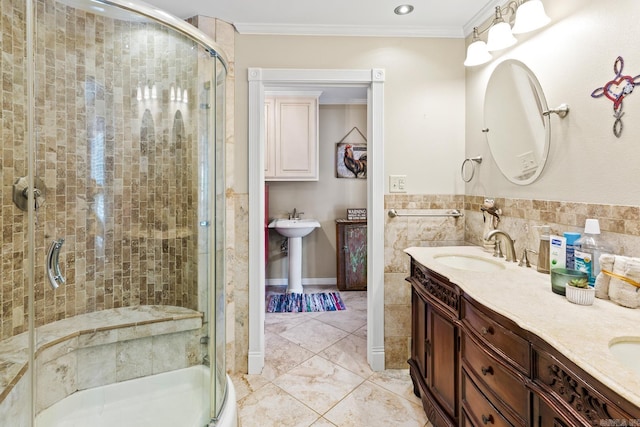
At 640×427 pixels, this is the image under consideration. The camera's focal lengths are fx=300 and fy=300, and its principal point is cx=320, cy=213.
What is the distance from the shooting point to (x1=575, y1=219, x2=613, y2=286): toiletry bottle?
1144 mm

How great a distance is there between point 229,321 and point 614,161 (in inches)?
86.1

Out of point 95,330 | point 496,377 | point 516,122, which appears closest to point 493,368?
point 496,377

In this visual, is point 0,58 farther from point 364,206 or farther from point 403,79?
point 364,206

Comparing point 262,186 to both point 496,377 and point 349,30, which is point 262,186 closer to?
point 349,30

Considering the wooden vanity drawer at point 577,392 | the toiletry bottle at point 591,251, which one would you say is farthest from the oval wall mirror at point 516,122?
the wooden vanity drawer at point 577,392

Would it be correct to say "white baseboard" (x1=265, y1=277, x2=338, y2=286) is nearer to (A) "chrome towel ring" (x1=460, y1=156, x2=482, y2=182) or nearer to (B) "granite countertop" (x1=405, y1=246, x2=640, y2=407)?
(A) "chrome towel ring" (x1=460, y1=156, x2=482, y2=182)

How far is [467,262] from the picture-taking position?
1786 mm

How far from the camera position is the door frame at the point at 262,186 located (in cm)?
205

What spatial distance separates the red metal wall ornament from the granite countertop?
0.66 meters

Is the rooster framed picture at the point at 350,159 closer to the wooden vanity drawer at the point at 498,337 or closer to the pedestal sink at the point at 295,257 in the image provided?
the pedestal sink at the point at 295,257

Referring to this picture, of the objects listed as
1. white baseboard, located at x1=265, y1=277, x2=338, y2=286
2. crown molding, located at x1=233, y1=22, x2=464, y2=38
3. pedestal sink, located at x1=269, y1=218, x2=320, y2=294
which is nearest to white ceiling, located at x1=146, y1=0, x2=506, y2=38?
crown molding, located at x1=233, y1=22, x2=464, y2=38

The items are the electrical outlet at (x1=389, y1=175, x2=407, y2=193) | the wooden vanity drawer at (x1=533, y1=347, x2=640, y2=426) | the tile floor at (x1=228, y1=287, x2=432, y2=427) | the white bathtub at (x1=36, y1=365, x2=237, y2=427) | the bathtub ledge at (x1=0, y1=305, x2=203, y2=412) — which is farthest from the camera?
the electrical outlet at (x1=389, y1=175, x2=407, y2=193)

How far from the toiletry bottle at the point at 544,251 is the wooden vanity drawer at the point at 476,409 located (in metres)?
0.60

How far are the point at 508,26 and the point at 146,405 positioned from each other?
2.68 m
